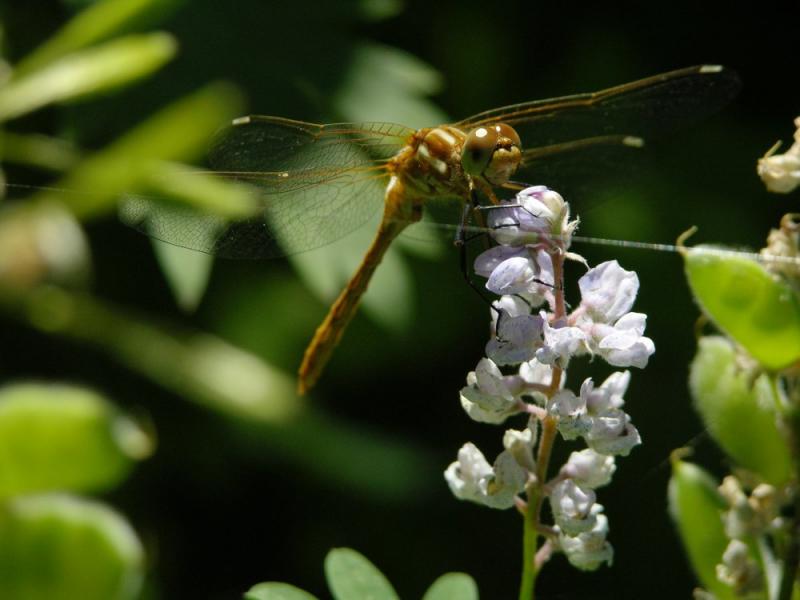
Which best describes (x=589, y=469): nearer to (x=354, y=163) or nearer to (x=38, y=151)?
(x=354, y=163)

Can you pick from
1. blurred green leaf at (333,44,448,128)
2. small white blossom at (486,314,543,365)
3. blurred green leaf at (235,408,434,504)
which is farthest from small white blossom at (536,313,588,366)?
blurred green leaf at (235,408,434,504)

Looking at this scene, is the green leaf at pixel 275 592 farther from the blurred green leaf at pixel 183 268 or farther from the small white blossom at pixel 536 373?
the blurred green leaf at pixel 183 268

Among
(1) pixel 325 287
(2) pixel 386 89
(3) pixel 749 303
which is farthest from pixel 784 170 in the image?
(2) pixel 386 89

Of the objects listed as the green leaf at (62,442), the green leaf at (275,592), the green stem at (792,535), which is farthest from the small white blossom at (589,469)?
the green leaf at (62,442)

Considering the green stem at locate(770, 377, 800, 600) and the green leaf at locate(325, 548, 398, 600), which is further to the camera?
the green leaf at locate(325, 548, 398, 600)

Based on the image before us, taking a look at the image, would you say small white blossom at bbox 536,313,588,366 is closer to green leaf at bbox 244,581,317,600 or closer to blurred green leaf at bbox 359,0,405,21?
green leaf at bbox 244,581,317,600

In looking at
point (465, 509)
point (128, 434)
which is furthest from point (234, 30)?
point (128, 434)

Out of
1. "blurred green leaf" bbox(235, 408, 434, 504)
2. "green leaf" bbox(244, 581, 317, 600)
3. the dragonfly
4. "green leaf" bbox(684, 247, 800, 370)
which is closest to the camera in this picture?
"green leaf" bbox(684, 247, 800, 370)
